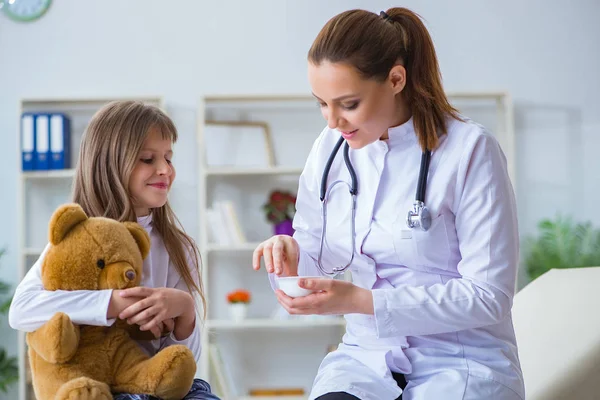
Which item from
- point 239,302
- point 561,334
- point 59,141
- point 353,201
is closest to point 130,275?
point 353,201


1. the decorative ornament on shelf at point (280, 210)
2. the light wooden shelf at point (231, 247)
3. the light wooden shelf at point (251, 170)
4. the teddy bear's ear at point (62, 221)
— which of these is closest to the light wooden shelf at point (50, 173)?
the light wooden shelf at point (251, 170)

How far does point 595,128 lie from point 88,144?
358cm

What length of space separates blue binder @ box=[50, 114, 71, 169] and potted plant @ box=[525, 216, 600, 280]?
8.74ft

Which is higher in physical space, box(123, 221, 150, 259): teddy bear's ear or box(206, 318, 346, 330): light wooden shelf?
box(123, 221, 150, 259): teddy bear's ear

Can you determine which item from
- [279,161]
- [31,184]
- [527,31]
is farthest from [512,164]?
[31,184]

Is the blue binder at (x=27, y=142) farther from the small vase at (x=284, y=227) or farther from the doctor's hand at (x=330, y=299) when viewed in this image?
the doctor's hand at (x=330, y=299)

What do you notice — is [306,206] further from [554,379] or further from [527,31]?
[527,31]

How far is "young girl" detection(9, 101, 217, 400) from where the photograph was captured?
1729 mm

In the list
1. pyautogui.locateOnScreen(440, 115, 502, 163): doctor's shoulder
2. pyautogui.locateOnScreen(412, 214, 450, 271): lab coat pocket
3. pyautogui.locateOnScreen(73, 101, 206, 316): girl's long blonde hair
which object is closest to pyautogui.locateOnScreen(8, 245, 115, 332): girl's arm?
pyautogui.locateOnScreen(73, 101, 206, 316): girl's long blonde hair

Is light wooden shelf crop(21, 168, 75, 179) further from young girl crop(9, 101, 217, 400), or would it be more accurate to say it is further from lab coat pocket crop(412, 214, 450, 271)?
lab coat pocket crop(412, 214, 450, 271)

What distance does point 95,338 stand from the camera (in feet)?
5.27

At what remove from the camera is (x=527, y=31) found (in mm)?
4664

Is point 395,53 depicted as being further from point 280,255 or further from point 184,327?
point 184,327

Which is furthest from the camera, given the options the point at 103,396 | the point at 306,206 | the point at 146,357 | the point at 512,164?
the point at 512,164
